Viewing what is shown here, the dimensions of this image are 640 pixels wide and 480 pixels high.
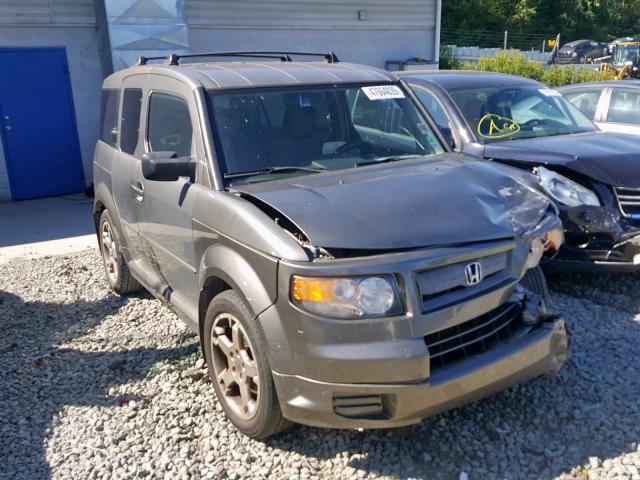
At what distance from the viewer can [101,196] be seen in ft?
18.2

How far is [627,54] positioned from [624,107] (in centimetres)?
2269

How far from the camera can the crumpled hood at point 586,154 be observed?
201 inches

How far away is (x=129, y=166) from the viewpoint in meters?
4.76

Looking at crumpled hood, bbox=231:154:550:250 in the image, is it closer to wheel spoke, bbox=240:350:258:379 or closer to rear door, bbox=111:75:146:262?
wheel spoke, bbox=240:350:258:379

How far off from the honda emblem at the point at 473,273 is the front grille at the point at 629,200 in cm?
262

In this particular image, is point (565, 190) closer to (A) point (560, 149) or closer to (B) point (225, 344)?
(A) point (560, 149)

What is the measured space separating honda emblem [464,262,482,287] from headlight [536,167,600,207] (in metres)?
2.22

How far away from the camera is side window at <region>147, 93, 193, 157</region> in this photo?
4008mm

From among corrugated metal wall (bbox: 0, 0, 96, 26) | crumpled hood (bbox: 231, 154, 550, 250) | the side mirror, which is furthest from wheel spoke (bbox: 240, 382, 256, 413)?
corrugated metal wall (bbox: 0, 0, 96, 26)

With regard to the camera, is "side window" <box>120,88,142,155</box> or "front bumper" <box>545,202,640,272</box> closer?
"side window" <box>120,88,142,155</box>

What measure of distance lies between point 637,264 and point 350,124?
97.1 inches

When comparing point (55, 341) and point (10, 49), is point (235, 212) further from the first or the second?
point (10, 49)

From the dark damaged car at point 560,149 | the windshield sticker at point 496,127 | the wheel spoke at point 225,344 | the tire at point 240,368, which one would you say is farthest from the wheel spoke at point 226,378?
the windshield sticker at point 496,127

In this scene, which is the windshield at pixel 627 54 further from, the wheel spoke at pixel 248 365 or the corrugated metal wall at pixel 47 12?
the wheel spoke at pixel 248 365
